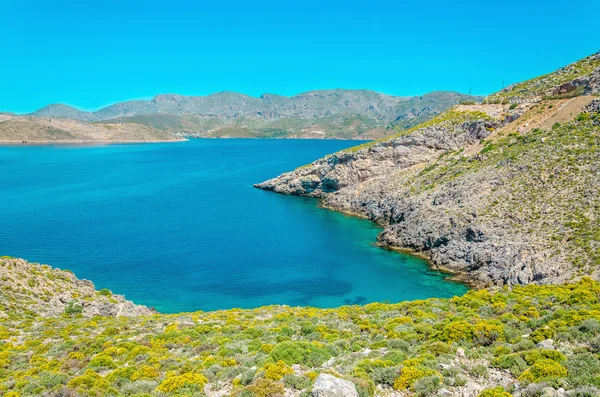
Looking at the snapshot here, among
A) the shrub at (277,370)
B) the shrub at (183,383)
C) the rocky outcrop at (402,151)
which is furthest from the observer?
the rocky outcrop at (402,151)

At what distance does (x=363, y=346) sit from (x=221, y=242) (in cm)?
6021

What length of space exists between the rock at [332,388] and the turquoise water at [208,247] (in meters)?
38.7

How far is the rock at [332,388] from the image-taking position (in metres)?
15.2

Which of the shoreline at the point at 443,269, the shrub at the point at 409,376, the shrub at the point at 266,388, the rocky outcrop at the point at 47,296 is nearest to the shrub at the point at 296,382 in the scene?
the shrub at the point at 266,388

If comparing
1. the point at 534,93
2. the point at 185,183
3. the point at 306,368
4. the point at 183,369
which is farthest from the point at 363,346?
the point at 185,183

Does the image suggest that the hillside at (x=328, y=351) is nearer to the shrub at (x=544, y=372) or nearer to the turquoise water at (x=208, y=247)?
the shrub at (x=544, y=372)

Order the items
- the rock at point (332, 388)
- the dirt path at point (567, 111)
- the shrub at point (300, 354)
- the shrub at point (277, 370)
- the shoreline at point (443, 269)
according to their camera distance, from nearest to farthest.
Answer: the rock at point (332, 388), the shrub at point (277, 370), the shrub at point (300, 354), the shoreline at point (443, 269), the dirt path at point (567, 111)

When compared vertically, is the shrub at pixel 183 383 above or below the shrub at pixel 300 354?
below

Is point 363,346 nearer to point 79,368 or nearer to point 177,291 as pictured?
point 79,368

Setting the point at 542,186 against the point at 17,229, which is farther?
the point at 17,229

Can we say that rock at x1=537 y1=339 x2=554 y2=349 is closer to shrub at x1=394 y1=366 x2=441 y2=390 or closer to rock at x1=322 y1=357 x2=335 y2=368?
shrub at x1=394 y1=366 x2=441 y2=390

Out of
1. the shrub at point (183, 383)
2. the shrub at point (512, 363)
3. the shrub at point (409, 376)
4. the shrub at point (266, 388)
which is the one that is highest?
the shrub at point (512, 363)

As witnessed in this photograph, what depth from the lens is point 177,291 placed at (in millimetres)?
57031

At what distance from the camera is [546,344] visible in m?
20.2
